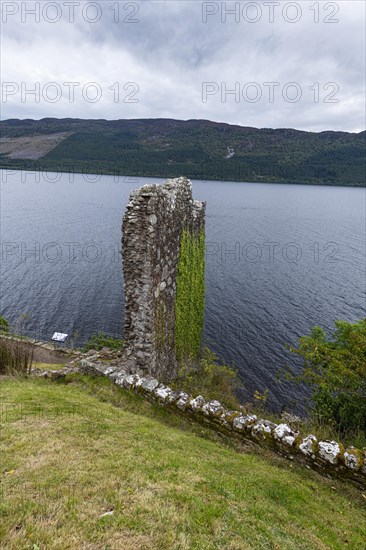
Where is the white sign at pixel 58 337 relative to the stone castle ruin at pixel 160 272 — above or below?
below

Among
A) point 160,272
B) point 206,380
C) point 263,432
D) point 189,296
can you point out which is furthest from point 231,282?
point 263,432

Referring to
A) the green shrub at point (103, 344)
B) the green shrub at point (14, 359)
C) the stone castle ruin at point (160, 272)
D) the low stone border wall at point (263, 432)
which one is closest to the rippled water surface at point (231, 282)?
the green shrub at point (103, 344)

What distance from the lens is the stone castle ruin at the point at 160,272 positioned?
12750 millimetres

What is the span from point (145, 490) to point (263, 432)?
473 cm

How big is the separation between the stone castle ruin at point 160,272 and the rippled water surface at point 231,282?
1320 cm

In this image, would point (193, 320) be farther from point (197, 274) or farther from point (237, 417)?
point (237, 417)

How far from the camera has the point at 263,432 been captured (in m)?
9.20

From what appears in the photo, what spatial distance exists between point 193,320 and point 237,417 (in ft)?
36.3

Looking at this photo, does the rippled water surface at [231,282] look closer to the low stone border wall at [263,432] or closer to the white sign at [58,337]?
the white sign at [58,337]

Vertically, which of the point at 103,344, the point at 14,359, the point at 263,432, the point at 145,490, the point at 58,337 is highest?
the point at 145,490

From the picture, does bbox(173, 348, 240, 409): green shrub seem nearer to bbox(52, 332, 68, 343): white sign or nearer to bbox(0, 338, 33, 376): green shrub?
bbox(0, 338, 33, 376): green shrub

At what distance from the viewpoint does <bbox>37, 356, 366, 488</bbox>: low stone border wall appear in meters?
8.25

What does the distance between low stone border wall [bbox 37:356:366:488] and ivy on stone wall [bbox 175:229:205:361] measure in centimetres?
623

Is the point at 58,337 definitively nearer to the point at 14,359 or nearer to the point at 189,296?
the point at 14,359
